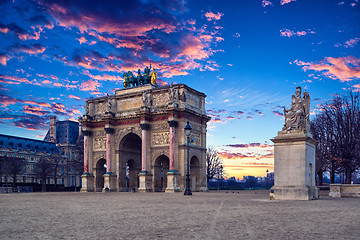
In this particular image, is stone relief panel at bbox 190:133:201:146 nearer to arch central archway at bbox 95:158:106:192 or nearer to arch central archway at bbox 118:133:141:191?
arch central archway at bbox 118:133:141:191

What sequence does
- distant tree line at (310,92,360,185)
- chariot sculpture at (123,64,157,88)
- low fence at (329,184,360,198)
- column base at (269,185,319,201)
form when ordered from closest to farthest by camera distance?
column base at (269,185,319,201)
low fence at (329,184,360,198)
distant tree line at (310,92,360,185)
chariot sculpture at (123,64,157,88)

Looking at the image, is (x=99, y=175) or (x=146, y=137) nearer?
(x=146, y=137)

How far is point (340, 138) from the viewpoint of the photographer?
50.2 meters

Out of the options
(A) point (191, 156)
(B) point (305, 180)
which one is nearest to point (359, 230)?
(B) point (305, 180)

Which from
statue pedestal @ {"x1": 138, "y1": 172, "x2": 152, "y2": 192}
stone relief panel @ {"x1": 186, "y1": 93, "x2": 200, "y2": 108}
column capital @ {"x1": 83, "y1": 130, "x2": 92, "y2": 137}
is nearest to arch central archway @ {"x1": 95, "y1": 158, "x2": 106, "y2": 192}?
column capital @ {"x1": 83, "y1": 130, "x2": 92, "y2": 137}

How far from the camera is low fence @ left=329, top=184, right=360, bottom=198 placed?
31.4m

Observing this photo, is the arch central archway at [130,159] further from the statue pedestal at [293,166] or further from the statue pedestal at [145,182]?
the statue pedestal at [293,166]

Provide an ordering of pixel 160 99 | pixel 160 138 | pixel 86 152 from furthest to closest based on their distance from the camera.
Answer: pixel 86 152, pixel 160 99, pixel 160 138

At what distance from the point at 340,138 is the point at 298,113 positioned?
93.1 feet

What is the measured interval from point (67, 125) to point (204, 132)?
338 ft

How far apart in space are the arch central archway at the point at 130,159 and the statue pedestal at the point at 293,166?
33.5 m

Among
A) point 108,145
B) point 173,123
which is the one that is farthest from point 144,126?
point 108,145

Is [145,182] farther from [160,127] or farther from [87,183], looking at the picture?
[87,183]

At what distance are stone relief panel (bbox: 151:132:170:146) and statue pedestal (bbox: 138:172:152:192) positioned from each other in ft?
14.1
